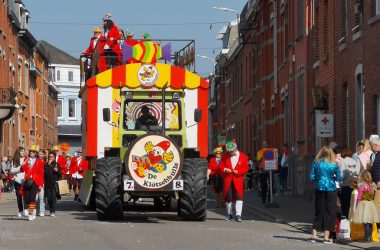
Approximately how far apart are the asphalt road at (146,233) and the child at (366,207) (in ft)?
2.69

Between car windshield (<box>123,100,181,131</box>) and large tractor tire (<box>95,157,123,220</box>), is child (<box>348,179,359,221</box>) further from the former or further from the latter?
car windshield (<box>123,100,181,131</box>)

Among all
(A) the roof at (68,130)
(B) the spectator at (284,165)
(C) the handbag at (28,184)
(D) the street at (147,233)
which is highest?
(A) the roof at (68,130)

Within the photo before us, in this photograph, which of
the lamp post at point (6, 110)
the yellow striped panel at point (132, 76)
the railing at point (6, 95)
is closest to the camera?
the yellow striped panel at point (132, 76)

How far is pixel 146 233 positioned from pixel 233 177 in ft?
17.2

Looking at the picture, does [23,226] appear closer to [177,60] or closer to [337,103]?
[177,60]

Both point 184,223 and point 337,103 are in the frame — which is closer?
point 184,223

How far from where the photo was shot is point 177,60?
29.5 m

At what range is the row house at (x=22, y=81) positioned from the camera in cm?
6386

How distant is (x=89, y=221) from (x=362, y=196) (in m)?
6.58

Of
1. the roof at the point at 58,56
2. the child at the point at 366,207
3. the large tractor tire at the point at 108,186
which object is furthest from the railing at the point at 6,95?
the roof at the point at 58,56

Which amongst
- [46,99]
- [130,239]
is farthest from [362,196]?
[46,99]

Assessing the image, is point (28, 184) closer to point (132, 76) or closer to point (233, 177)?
point (132, 76)

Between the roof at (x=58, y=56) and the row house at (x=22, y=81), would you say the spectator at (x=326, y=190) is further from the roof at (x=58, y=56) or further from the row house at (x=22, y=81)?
the roof at (x=58, y=56)

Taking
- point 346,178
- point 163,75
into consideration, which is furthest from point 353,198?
point 163,75
